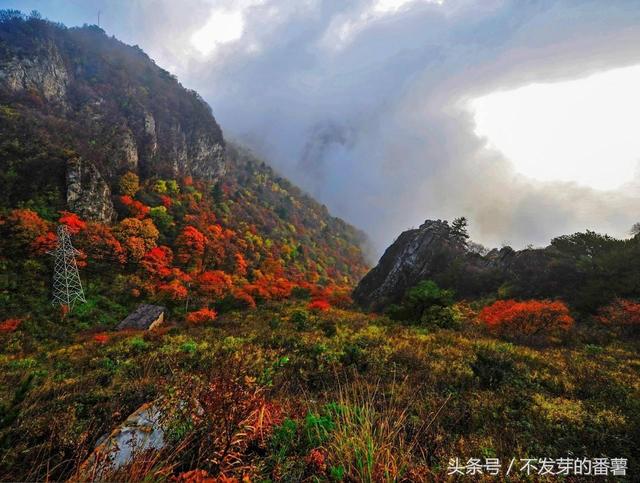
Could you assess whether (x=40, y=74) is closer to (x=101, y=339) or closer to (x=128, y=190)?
(x=128, y=190)

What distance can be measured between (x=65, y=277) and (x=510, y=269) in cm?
4151

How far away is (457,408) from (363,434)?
3339 mm

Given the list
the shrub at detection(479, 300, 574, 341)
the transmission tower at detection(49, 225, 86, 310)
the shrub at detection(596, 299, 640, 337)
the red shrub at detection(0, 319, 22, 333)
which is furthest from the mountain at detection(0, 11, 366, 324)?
the shrub at detection(596, 299, 640, 337)

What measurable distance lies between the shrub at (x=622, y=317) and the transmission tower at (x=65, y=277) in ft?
126

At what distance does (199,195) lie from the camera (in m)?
63.3

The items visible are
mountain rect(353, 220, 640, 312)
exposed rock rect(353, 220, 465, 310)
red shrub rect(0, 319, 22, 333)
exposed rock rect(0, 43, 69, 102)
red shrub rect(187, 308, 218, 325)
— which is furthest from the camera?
exposed rock rect(0, 43, 69, 102)

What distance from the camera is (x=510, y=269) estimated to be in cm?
→ 2667

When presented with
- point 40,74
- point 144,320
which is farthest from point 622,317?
point 40,74

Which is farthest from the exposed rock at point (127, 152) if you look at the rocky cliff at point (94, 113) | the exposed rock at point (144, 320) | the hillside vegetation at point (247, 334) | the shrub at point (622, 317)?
the shrub at point (622, 317)

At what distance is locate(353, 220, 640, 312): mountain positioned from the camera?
18.2 metres

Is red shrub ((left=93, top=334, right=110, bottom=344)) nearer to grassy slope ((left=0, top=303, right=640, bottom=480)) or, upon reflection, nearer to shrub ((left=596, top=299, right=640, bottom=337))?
grassy slope ((left=0, top=303, right=640, bottom=480))

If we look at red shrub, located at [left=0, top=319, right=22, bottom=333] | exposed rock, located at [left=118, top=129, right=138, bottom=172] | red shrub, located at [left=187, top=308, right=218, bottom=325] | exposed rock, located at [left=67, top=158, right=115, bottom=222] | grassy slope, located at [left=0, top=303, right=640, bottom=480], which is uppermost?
exposed rock, located at [left=118, top=129, right=138, bottom=172]

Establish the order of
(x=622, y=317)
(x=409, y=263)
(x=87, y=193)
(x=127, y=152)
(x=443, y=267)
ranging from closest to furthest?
(x=622, y=317) < (x=443, y=267) < (x=409, y=263) < (x=87, y=193) < (x=127, y=152)

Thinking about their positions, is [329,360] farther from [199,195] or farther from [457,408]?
[199,195]
